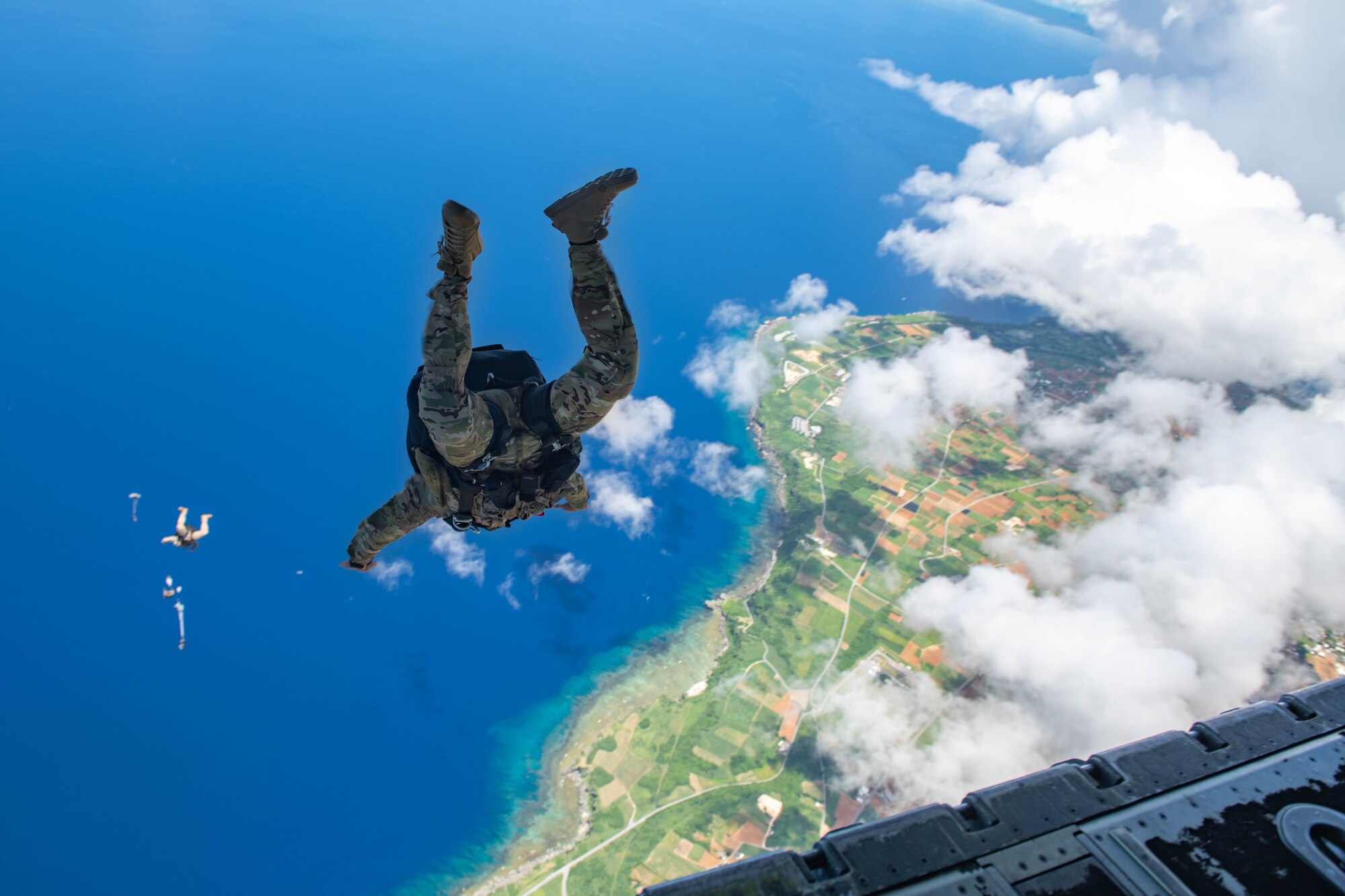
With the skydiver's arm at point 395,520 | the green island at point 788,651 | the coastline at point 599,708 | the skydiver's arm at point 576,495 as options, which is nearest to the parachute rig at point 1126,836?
the skydiver's arm at point 576,495

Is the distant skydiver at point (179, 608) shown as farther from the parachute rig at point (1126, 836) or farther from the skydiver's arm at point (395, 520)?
the parachute rig at point (1126, 836)

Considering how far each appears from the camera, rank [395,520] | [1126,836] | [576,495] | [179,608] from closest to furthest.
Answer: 1. [1126,836]
2. [395,520]
3. [576,495]
4. [179,608]

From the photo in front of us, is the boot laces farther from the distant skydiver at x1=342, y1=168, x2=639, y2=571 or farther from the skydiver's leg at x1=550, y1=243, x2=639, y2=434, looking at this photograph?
the skydiver's leg at x1=550, y1=243, x2=639, y2=434

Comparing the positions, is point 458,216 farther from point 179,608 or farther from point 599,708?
point 599,708

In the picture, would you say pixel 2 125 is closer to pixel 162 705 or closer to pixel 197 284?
pixel 197 284

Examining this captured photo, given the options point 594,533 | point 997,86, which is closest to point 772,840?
point 594,533

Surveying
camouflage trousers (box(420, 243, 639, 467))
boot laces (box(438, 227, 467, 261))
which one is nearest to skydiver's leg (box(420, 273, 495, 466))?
camouflage trousers (box(420, 243, 639, 467))

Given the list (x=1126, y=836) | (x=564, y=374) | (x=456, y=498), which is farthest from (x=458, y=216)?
(x=1126, y=836)
